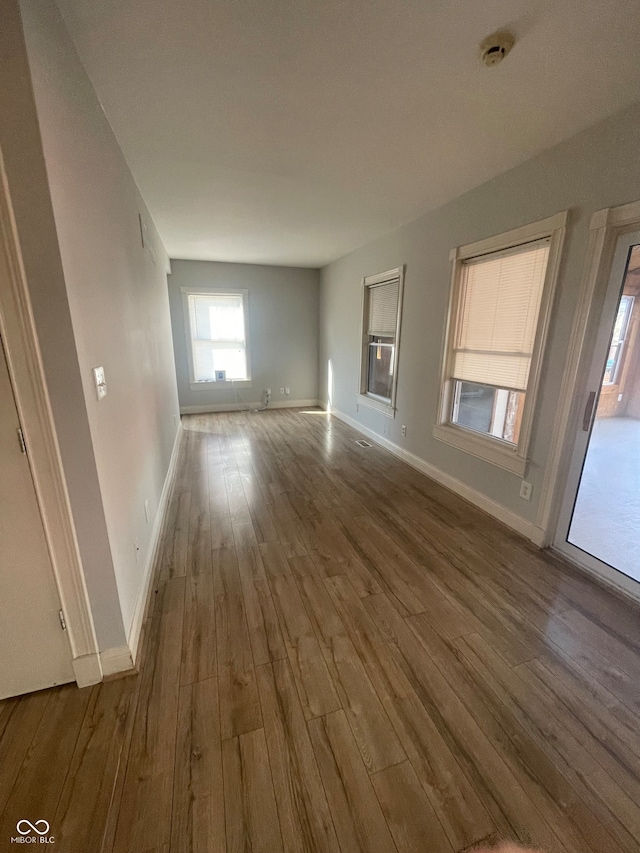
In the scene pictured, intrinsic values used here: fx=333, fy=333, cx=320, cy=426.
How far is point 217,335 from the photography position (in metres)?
6.00

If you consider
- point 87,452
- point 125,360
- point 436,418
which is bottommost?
point 436,418

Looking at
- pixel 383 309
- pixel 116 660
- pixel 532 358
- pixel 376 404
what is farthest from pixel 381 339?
pixel 116 660

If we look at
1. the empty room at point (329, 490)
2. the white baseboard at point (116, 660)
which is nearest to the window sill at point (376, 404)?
the empty room at point (329, 490)

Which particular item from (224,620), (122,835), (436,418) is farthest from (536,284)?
(122,835)

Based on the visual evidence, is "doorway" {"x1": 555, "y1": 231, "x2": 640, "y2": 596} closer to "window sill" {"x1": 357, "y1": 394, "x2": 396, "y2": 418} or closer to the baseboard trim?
"window sill" {"x1": 357, "y1": 394, "x2": 396, "y2": 418}

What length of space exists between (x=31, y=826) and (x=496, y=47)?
10.4 feet

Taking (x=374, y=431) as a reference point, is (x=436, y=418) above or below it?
above

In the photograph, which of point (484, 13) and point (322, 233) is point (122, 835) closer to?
point (484, 13)

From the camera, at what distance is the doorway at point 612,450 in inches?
74.8

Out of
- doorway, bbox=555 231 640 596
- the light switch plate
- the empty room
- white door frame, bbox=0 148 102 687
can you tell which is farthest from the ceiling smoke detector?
the light switch plate

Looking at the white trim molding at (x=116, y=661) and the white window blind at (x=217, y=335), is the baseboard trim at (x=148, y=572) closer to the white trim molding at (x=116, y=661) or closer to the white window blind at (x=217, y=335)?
the white trim molding at (x=116, y=661)

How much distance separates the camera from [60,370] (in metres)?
1.12

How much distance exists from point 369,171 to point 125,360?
2.16 m
